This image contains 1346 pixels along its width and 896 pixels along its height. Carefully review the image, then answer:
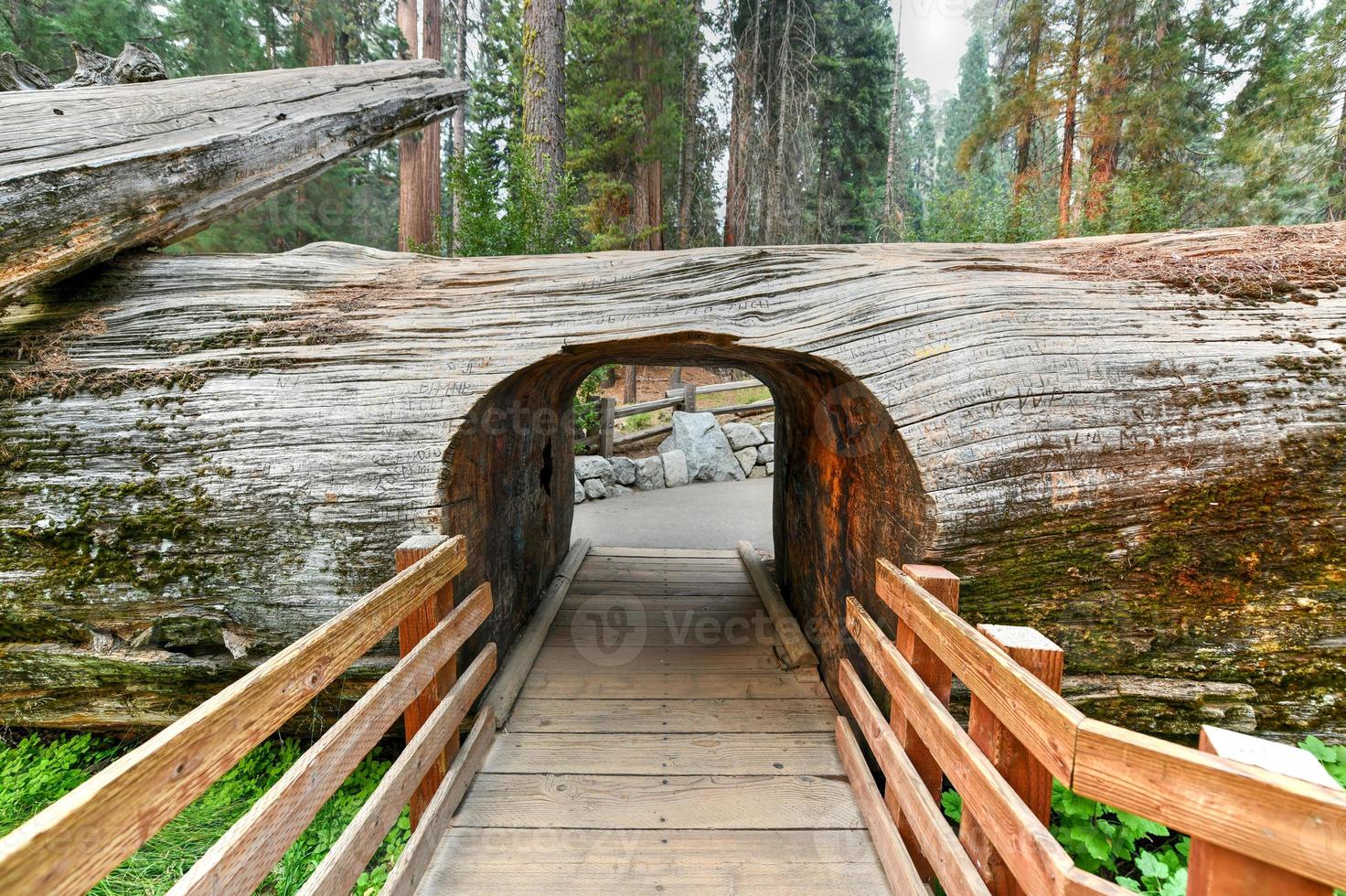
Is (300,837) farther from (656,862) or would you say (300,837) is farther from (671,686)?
(671,686)

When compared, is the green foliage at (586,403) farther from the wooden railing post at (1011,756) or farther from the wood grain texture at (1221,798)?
the wood grain texture at (1221,798)

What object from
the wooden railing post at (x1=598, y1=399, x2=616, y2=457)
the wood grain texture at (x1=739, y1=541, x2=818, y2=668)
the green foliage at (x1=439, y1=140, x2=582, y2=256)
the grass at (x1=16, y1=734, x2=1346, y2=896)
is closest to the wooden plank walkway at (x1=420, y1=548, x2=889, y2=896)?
the wood grain texture at (x1=739, y1=541, x2=818, y2=668)

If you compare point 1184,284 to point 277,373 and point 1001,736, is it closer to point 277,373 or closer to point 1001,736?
point 1001,736

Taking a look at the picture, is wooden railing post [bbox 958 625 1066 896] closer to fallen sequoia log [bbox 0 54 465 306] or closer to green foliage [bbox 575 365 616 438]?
fallen sequoia log [bbox 0 54 465 306]

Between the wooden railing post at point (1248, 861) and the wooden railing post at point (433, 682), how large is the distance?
2.44m

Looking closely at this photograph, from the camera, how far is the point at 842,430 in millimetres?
3410

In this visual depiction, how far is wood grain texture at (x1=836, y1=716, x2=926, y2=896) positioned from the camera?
2.03m

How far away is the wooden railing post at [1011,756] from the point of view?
5.45 ft

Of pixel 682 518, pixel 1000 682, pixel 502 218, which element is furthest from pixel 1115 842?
pixel 502 218

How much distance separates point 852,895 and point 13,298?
497cm

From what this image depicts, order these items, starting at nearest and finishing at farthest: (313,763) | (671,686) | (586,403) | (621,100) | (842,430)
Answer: (313,763) < (842,430) < (671,686) < (586,403) < (621,100)

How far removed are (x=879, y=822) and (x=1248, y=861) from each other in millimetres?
1505

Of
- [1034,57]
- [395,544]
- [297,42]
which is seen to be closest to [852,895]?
[395,544]

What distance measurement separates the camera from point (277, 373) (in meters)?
2.91
